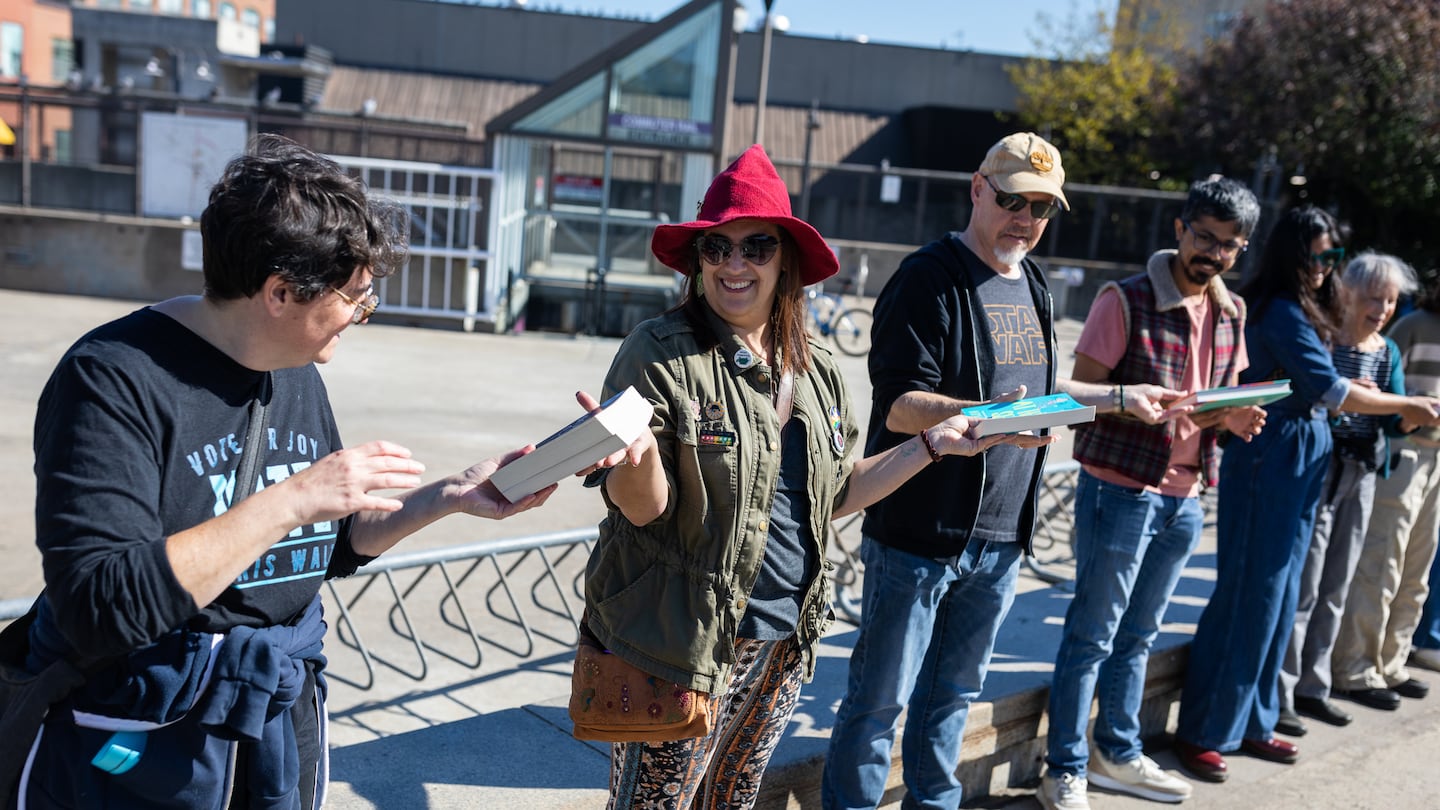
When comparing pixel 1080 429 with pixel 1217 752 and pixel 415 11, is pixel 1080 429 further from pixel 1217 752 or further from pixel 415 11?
pixel 415 11

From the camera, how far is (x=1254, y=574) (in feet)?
14.4

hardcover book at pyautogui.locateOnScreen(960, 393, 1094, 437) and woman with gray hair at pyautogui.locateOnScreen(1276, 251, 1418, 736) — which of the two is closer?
hardcover book at pyautogui.locateOnScreen(960, 393, 1094, 437)

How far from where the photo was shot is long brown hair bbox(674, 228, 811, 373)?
2686mm

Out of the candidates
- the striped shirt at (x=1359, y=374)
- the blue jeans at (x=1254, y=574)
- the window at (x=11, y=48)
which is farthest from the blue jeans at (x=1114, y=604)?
the window at (x=11, y=48)

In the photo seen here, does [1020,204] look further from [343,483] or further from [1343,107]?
[1343,107]

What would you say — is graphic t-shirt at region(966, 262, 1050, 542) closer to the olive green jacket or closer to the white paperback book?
the olive green jacket

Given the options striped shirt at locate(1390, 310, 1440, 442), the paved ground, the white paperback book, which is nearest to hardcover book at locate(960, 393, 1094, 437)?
the white paperback book

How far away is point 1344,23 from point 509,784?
21.7m

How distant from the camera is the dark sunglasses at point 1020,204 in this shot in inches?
126

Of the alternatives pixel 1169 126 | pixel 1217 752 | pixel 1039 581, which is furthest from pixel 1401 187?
pixel 1217 752

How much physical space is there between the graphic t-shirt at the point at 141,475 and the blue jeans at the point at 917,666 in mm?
1755

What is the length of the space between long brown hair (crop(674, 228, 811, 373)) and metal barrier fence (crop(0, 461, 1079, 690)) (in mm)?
2486

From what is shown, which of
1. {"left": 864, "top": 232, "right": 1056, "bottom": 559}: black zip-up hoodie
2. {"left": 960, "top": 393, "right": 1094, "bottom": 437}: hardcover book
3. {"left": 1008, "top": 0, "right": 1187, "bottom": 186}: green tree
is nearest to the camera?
{"left": 960, "top": 393, "right": 1094, "bottom": 437}: hardcover book

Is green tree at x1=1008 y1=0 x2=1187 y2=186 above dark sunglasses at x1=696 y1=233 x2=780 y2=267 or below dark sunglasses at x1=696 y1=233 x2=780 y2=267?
above
